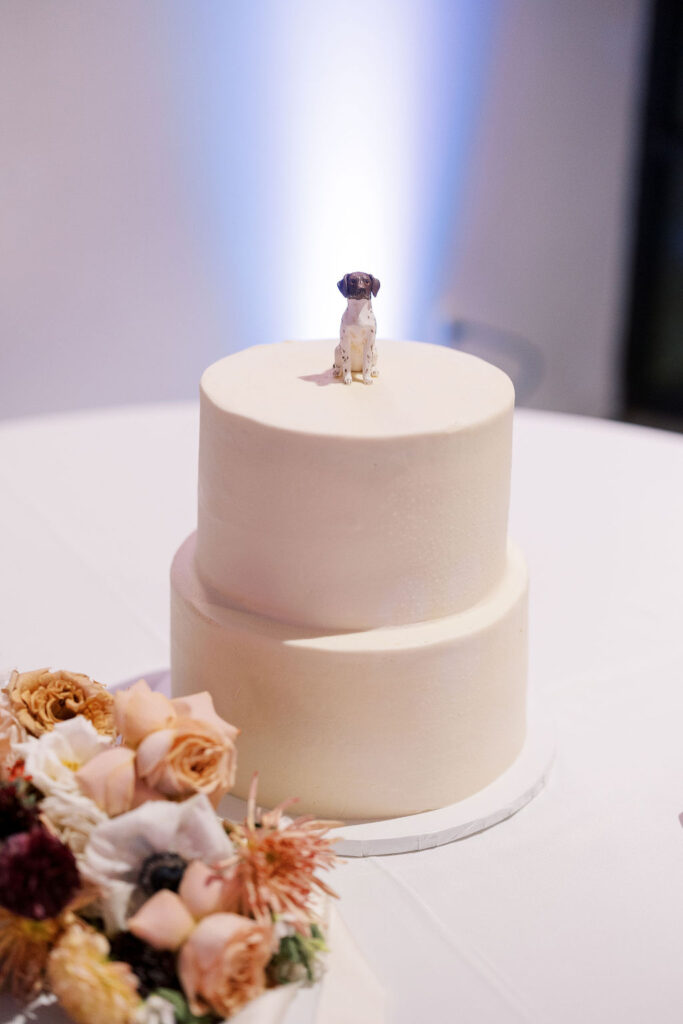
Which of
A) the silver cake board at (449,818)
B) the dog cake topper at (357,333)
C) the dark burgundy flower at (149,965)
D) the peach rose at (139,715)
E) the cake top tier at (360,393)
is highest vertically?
the dog cake topper at (357,333)

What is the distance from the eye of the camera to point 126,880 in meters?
0.65

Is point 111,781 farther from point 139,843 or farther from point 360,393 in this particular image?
point 360,393

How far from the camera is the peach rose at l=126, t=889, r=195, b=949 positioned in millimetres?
621

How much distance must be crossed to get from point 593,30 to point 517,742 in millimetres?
2538

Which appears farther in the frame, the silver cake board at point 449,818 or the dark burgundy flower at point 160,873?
the silver cake board at point 449,818

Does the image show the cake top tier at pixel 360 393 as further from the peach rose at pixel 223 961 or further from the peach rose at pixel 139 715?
the peach rose at pixel 223 961

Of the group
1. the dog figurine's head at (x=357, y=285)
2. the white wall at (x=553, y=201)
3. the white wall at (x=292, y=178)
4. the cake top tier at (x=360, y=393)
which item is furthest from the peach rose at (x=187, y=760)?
the white wall at (x=553, y=201)

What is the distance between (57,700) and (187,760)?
0.16 m

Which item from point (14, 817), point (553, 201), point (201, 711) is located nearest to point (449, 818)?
point (201, 711)

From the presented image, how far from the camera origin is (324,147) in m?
2.66

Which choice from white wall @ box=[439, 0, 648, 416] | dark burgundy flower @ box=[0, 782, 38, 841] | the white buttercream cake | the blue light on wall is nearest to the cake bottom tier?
the white buttercream cake

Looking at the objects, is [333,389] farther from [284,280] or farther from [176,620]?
[284,280]

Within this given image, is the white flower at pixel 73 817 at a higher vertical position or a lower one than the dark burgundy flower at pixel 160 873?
higher

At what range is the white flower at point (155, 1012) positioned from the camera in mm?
616
